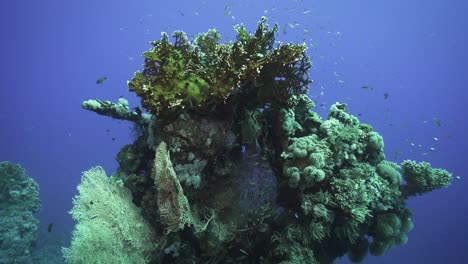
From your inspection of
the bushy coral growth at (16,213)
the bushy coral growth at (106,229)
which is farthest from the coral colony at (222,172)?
the bushy coral growth at (16,213)

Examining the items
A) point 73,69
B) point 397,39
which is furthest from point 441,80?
point 73,69

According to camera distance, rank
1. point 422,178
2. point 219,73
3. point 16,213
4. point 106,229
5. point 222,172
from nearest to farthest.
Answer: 1. point 106,229
2. point 219,73
3. point 222,172
4. point 422,178
5. point 16,213

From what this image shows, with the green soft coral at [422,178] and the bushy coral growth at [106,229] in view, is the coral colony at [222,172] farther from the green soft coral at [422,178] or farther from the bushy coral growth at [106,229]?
the green soft coral at [422,178]

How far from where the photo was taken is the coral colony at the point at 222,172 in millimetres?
4855

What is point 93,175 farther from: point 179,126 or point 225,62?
point 225,62

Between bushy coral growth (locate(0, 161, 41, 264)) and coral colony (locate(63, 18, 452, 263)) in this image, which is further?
bushy coral growth (locate(0, 161, 41, 264))

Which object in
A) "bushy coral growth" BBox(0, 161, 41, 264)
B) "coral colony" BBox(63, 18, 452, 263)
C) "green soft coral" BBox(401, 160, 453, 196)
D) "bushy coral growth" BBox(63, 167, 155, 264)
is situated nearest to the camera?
"bushy coral growth" BBox(63, 167, 155, 264)

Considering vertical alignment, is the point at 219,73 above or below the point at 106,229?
above

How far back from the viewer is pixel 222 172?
5.32 m

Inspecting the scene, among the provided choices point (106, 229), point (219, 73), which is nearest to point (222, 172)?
point (219, 73)

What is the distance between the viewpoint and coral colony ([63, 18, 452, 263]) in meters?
4.86

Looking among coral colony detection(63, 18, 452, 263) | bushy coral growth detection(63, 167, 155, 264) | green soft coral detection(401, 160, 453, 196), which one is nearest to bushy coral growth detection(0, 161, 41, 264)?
coral colony detection(63, 18, 452, 263)

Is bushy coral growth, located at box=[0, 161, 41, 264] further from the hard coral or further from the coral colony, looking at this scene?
the hard coral

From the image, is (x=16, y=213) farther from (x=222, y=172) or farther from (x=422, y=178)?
(x=422, y=178)
